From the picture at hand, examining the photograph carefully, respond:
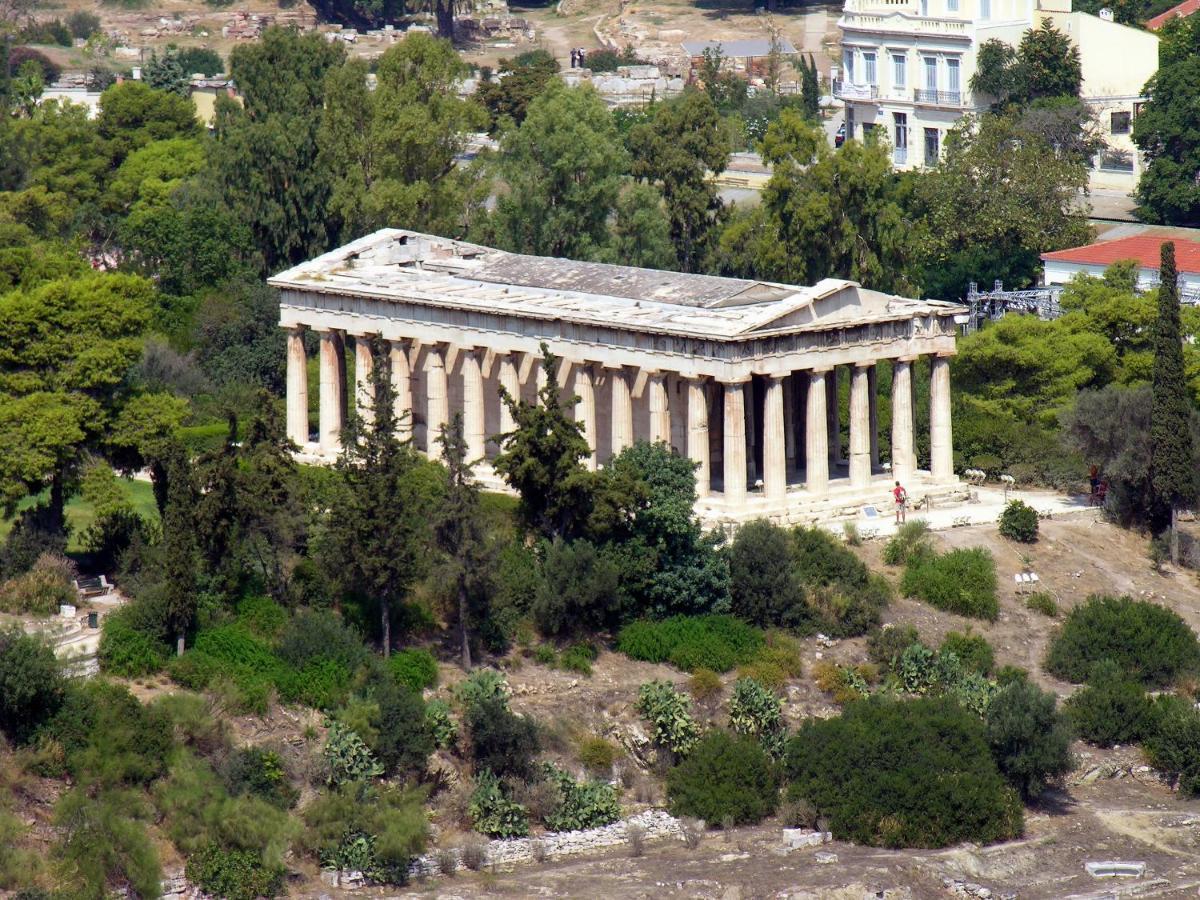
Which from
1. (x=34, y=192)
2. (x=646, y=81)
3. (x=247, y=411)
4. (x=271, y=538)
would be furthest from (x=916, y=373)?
(x=646, y=81)

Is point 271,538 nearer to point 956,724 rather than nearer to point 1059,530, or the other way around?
point 956,724

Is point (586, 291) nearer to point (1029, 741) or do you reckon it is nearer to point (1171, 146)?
point (1029, 741)

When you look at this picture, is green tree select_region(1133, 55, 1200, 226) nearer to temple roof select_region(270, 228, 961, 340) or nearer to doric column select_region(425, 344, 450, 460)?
temple roof select_region(270, 228, 961, 340)

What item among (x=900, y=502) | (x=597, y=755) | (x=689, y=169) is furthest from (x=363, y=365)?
(x=689, y=169)

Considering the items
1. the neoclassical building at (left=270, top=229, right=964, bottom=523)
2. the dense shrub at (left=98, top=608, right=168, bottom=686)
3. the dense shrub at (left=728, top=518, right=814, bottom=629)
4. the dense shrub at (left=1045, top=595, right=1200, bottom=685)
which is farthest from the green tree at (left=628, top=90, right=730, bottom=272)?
the dense shrub at (left=98, top=608, right=168, bottom=686)

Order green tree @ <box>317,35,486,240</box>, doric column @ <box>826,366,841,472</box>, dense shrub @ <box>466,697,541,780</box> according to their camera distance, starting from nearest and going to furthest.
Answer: dense shrub @ <box>466,697,541,780</box>
doric column @ <box>826,366,841,472</box>
green tree @ <box>317,35,486,240</box>

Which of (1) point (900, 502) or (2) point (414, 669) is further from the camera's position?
(1) point (900, 502)
